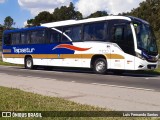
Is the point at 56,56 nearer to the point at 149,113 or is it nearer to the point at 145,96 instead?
the point at 145,96

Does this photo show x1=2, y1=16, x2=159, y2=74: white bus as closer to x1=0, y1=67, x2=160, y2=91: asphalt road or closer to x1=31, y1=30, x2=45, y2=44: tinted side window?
x1=31, y1=30, x2=45, y2=44: tinted side window

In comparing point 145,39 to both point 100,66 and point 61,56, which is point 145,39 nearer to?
point 100,66

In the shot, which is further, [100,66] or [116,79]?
[100,66]

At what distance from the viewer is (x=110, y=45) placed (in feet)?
66.3

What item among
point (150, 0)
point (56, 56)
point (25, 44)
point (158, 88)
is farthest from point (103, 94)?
point (150, 0)

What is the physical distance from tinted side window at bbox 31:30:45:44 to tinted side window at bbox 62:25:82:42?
255 cm

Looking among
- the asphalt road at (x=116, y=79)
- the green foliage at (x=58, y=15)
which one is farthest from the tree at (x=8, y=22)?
the asphalt road at (x=116, y=79)

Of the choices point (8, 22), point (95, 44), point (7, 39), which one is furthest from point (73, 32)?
point (8, 22)

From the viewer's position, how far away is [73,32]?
22906 mm

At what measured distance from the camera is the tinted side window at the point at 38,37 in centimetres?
2555

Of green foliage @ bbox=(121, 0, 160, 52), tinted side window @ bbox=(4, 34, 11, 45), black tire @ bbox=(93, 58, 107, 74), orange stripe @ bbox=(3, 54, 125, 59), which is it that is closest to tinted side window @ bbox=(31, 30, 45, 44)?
orange stripe @ bbox=(3, 54, 125, 59)

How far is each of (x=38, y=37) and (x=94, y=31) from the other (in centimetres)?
613

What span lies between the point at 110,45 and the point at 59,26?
16.8 feet

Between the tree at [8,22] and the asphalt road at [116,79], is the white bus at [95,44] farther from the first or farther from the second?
the tree at [8,22]
